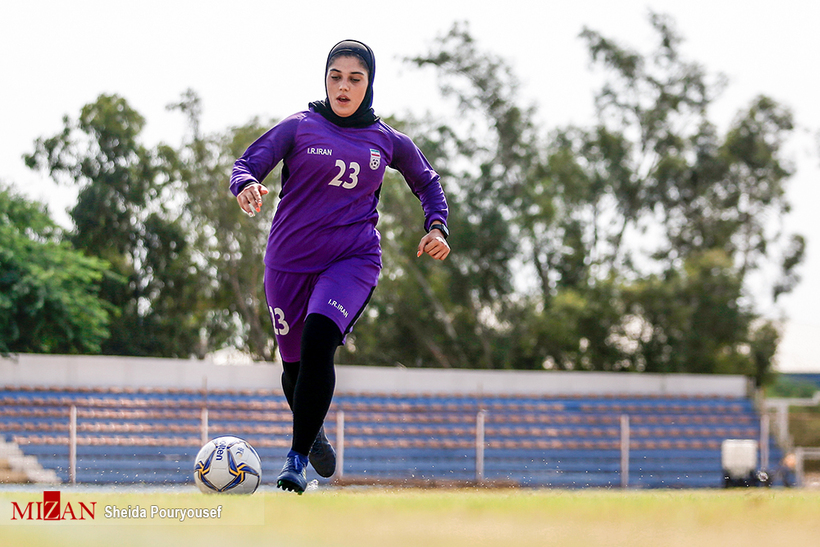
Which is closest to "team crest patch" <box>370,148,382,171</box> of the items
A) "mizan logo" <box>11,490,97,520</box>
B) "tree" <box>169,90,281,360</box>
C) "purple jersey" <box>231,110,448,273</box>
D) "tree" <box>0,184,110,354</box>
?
"purple jersey" <box>231,110,448,273</box>

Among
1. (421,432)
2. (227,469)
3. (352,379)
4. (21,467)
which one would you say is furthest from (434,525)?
(352,379)

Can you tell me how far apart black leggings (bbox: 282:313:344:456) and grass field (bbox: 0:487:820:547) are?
21.2 inches

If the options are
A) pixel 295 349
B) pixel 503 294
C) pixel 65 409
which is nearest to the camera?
pixel 295 349

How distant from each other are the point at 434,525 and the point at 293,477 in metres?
1.13

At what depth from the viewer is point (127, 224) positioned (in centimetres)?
2577

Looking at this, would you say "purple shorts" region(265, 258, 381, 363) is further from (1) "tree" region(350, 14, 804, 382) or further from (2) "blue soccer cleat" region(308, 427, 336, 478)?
(1) "tree" region(350, 14, 804, 382)

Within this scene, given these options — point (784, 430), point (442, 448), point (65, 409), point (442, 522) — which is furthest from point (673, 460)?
point (442, 522)

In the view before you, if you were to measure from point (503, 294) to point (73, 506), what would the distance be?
89.4 feet

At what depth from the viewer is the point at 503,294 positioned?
98.2 feet

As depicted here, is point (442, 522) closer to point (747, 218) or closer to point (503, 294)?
point (503, 294)

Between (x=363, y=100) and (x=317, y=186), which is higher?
(x=363, y=100)

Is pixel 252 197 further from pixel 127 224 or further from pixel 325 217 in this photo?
pixel 127 224

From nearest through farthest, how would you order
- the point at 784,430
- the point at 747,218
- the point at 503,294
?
the point at 784,430, the point at 503,294, the point at 747,218

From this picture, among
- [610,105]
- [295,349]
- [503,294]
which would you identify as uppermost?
[610,105]
